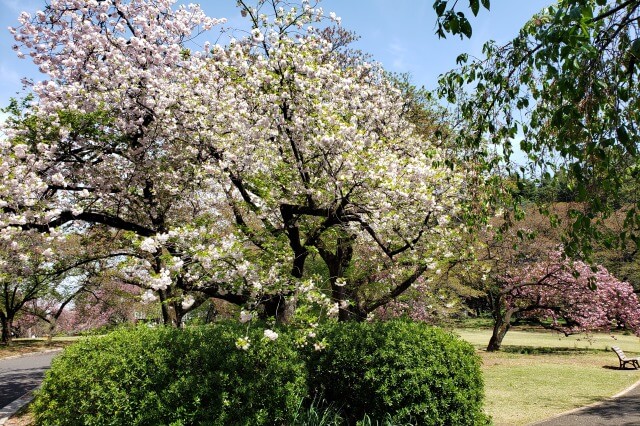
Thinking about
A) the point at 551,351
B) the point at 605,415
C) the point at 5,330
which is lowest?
the point at 551,351

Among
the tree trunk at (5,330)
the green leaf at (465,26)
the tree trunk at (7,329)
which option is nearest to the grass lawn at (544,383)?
the green leaf at (465,26)

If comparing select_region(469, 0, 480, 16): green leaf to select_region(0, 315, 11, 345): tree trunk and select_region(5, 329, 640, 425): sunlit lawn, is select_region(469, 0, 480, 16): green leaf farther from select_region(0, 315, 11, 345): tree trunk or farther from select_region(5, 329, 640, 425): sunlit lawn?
select_region(0, 315, 11, 345): tree trunk

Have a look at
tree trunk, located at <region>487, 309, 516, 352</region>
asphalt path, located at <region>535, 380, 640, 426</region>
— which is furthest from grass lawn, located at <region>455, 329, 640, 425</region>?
tree trunk, located at <region>487, 309, 516, 352</region>

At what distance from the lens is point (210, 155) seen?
9820 millimetres

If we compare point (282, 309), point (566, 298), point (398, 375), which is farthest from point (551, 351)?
point (398, 375)

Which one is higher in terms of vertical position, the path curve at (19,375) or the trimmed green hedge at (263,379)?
the trimmed green hedge at (263,379)

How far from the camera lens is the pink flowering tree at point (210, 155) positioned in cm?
803

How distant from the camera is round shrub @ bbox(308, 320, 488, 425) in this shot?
6621mm

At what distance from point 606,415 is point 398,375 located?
5.46 m

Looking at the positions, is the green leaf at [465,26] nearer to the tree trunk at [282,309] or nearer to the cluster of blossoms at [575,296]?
the tree trunk at [282,309]

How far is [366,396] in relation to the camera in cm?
680

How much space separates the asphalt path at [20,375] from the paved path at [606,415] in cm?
1183

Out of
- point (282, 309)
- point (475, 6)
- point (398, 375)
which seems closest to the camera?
point (475, 6)

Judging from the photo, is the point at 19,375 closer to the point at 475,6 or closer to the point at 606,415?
the point at 606,415
